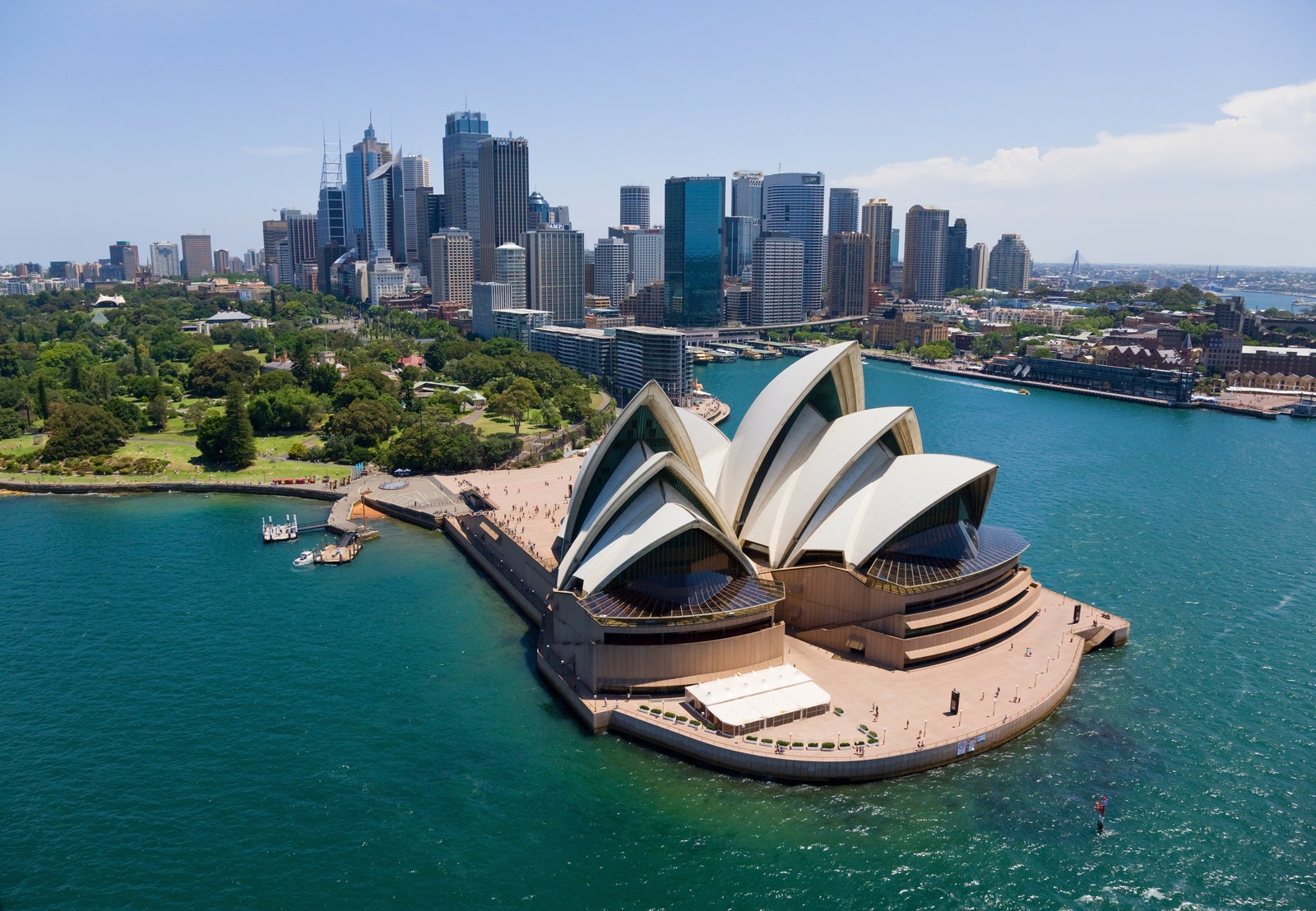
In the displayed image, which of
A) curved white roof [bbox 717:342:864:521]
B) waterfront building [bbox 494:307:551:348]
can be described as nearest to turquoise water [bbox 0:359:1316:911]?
curved white roof [bbox 717:342:864:521]

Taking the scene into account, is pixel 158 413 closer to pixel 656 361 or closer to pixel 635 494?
pixel 656 361

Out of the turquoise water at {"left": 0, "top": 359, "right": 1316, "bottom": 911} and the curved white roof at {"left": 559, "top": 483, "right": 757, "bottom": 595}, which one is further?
the curved white roof at {"left": 559, "top": 483, "right": 757, "bottom": 595}

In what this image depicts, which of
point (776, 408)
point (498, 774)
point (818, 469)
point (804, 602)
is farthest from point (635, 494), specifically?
point (498, 774)

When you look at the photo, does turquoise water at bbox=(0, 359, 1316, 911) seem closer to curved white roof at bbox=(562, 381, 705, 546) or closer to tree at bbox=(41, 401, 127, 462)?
curved white roof at bbox=(562, 381, 705, 546)

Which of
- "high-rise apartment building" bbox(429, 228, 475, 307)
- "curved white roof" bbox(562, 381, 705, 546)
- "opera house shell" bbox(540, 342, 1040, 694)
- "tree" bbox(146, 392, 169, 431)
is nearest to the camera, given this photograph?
"opera house shell" bbox(540, 342, 1040, 694)

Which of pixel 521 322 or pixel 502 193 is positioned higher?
pixel 502 193

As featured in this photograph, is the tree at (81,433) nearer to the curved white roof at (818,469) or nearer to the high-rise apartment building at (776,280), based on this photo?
the curved white roof at (818,469)
